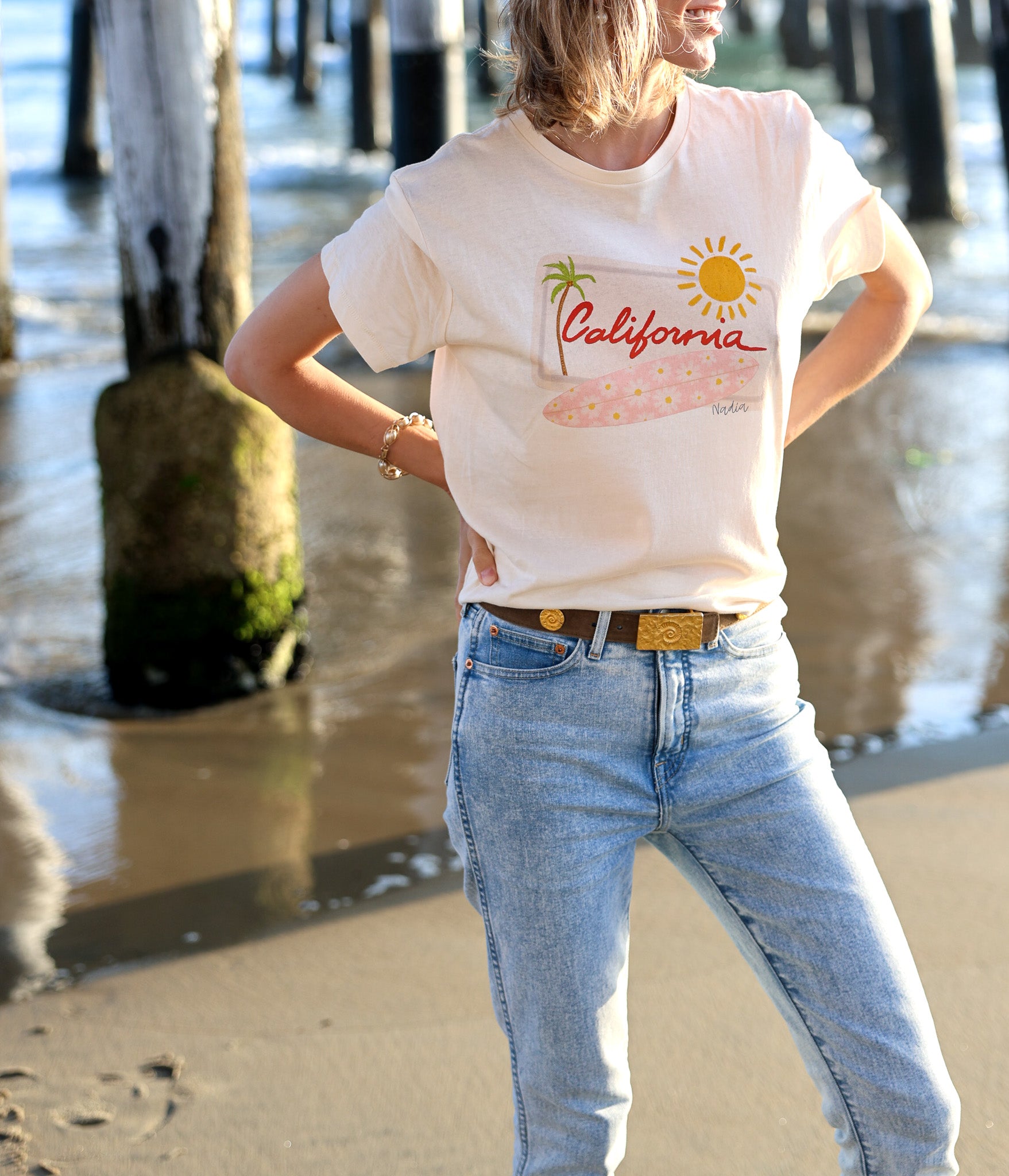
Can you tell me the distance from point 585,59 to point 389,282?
1.04 ft

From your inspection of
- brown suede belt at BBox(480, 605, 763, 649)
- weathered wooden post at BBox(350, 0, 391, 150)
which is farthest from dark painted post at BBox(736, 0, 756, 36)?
brown suede belt at BBox(480, 605, 763, 649)

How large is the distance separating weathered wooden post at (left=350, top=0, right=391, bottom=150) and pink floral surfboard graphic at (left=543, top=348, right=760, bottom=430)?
1996 cm

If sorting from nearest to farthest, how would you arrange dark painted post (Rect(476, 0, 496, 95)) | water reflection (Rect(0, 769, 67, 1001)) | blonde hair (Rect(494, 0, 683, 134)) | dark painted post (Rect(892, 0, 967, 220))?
blonde hair (Rect(494, 0, 683, 134)) → water reflection (Rect(0, 769, 67, 1001)) → dark painted post (Rect(892, 0, 967, 220)) → dark painted post (Rect(476, 0, 496, 95))

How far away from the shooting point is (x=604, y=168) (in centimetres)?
154

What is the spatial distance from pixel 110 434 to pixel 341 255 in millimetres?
2598

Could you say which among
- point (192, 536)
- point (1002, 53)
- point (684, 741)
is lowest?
point (192, 536)

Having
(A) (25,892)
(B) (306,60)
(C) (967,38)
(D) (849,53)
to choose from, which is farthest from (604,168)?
(C) (967,38)

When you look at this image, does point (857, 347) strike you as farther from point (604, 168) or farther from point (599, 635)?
point (599, 635)

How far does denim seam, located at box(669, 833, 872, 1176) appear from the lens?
1531mm

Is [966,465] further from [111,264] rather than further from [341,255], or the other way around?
[111,264]

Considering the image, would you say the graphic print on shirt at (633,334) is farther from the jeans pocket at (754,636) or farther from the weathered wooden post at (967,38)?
the weathered wooden post at (967,38)

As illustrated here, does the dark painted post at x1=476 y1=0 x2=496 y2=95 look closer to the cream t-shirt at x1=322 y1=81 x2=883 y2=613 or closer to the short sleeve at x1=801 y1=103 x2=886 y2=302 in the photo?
the short sleeve at x1=801 y1=103 x2=886 y2=302

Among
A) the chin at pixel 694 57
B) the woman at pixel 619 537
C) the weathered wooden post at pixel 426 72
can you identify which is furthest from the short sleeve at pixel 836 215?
the weathered wooden post at pixel 426 72

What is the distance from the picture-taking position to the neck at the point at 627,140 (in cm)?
154
